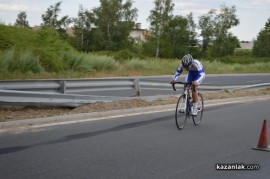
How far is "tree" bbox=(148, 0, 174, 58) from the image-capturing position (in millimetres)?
84625

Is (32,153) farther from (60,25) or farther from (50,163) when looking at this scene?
(60,25)

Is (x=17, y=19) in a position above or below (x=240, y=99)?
above

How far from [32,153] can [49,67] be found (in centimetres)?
1907

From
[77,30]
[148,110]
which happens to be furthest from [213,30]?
[148,110]

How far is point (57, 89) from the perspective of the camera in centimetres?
1255

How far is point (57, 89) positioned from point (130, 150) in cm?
543

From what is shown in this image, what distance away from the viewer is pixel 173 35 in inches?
3760

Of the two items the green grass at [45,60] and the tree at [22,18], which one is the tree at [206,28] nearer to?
the tree at [22,18]

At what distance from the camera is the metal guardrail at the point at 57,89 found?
10.3m

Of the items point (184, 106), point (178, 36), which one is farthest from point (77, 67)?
point (178, 36)

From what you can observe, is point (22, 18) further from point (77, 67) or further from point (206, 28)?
point (77, 67)

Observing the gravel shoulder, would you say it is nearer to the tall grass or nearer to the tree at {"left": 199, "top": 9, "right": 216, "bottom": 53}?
the tall grass

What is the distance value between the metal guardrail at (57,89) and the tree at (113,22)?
6348 centimetres

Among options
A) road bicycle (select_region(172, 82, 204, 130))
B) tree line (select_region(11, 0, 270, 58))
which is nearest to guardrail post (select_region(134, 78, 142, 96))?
road bicycle (select_region(172, 82, 204, 130))
